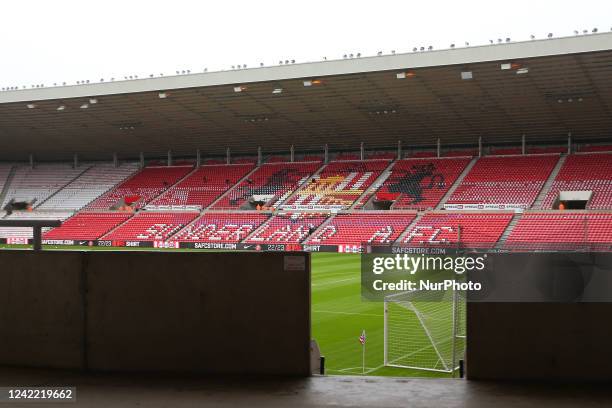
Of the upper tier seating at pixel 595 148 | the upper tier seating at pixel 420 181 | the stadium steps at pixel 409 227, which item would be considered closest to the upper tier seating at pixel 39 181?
the upper tier seating at pixel 420 181

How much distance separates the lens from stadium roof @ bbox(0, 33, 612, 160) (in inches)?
1148

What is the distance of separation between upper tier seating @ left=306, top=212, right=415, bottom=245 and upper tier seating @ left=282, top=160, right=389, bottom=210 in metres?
2.17

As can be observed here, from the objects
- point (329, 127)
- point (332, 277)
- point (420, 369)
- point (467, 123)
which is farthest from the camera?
point (329, 127)

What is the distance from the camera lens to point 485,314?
486 cm

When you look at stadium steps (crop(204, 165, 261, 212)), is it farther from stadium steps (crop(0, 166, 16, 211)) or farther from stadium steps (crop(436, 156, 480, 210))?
stadium steps (crop(0, 166, 16, 211))

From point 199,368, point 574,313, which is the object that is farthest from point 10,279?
point 574,313

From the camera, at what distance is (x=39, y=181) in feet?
185

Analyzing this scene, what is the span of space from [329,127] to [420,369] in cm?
3254

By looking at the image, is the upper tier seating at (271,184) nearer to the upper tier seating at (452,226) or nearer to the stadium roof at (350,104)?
the stadium roof at (350,104)

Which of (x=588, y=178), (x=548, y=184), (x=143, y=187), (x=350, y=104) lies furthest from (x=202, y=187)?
(x=588, y=178)

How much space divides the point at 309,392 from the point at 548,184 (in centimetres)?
3715

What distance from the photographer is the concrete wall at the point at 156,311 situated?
5152 mm

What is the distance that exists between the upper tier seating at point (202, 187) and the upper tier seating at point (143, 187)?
3.23 ft

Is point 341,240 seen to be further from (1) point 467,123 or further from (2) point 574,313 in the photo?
(2) point 574,313
